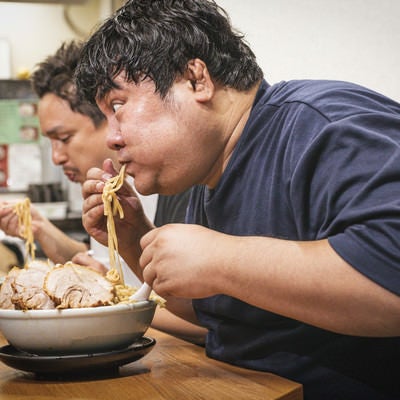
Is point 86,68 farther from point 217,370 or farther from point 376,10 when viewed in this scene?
point 376,10

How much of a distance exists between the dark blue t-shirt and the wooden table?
0.14 meters

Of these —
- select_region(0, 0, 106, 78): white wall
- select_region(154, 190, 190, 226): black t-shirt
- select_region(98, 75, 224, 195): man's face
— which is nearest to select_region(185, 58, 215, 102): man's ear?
select_region(98, 75, 224, 195): man's face

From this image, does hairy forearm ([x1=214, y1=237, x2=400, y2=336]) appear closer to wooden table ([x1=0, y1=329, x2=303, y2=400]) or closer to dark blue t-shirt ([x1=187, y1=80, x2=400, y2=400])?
dark blue t-shirt ([x1=187, y1=80, x2=400, y2=400])

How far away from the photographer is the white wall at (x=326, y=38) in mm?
2111

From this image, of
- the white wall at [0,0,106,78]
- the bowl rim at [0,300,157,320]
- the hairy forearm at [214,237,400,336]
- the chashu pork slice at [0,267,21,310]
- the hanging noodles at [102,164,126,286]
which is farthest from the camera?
the white wall at [0,0,106,78]

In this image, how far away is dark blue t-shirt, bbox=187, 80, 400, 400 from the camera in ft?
3.78

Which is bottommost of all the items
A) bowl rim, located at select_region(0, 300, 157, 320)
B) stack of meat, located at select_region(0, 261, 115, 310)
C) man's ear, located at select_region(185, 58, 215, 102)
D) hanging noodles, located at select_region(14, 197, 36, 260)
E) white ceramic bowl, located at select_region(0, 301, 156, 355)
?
hanging noodles, located at select_region(14, 197, 36, 260)

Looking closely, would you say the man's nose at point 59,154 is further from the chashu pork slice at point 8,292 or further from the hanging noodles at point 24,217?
the chashu pork slice at point 8,292

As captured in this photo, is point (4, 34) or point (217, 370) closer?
point (217, 370)

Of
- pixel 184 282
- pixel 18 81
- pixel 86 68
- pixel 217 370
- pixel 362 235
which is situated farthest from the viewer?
pixel 18 81

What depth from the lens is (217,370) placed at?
137cm

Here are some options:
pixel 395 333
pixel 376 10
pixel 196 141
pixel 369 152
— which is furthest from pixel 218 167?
pixel 376 10

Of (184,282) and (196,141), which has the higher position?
(196,141)

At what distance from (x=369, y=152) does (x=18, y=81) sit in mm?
5233
